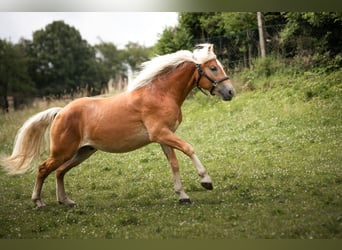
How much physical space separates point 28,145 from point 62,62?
3.03 ft

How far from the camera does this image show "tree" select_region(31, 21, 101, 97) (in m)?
4.96

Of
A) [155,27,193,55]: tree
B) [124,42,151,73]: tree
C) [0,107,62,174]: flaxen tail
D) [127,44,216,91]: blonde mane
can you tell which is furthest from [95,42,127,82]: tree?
[0,107,62,174]: flaxen tail

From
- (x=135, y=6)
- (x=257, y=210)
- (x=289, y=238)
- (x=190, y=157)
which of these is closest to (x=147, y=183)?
(x=190, y=157)

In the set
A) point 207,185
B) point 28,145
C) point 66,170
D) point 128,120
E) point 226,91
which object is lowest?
point 207,185

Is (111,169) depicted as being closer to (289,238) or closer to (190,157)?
(190,157)

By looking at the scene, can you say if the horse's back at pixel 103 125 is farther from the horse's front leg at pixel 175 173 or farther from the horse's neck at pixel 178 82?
the horse's neck at pixel 178 82

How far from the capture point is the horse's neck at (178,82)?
4465 mm

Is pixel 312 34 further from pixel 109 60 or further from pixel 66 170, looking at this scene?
pixel 66 170

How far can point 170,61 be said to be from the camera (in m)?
4.46

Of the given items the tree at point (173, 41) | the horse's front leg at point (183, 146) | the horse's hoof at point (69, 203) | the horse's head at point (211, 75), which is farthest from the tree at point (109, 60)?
the horse's hoof at point (69, 203)

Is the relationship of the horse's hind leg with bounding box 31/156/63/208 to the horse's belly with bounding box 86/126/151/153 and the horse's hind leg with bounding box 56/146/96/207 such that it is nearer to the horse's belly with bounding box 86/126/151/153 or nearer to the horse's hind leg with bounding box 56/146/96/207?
the horse's hind leg with bounding box 56/146/96/207

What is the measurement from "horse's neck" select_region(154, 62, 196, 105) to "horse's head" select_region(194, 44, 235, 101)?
0.23ft

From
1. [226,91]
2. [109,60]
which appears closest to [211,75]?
[226,91]

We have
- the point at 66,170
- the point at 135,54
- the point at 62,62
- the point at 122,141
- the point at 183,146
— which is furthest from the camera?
the point at 62,62
